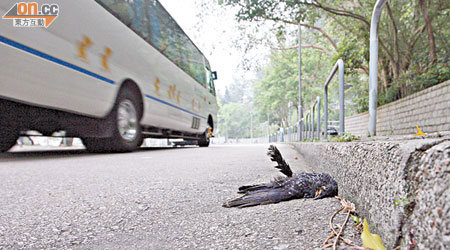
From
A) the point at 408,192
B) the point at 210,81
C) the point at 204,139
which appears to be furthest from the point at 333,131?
the point at 210,81

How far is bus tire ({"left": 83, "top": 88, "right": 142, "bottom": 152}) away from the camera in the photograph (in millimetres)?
4820

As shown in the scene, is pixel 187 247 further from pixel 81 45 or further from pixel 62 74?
pixel 81 45

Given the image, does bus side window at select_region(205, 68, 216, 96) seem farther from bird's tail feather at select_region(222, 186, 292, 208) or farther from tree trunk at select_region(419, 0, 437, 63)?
bird's tail feather at select_region(222, 186, 292, 208)

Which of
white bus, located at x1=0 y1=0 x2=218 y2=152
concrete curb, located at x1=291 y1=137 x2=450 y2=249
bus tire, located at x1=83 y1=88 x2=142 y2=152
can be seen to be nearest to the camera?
concrete curb, located at x1=291 y1=137 x2=450 y2=249

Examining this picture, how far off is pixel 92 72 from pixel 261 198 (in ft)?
11.2

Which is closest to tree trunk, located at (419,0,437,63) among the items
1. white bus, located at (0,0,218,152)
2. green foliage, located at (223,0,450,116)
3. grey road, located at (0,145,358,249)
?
green foliage, located at (223,0,450,116)

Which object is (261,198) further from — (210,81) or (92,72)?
(210,81)

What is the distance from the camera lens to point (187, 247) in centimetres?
97

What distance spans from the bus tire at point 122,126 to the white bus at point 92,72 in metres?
0.02

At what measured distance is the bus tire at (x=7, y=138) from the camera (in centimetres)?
494

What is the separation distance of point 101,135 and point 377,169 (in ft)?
14.5

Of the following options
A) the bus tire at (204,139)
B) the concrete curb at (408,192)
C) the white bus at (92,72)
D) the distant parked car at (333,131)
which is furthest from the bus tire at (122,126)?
the bus tire at (204,139)

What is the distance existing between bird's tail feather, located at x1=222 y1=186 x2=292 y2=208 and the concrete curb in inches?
16.0

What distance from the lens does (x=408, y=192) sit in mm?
701
